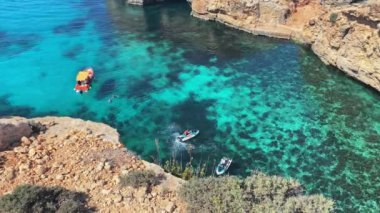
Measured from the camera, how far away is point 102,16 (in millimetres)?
62000

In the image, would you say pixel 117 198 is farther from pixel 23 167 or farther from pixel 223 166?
pixel 223 166

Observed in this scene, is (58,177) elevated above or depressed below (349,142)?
above

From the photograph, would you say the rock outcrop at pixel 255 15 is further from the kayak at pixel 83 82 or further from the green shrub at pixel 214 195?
the green shrub at pixel 214 195

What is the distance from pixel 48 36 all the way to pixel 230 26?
24.8 meters

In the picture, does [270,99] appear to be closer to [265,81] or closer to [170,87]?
[265,81]

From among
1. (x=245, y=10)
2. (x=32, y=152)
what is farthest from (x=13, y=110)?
(x=245, y=10)

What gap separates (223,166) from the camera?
93.3ft

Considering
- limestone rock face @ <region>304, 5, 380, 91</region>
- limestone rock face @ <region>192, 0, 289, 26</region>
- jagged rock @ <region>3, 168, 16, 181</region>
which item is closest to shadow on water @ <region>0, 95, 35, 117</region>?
jagged rock @ <region>3, 168, 16, 181</region>

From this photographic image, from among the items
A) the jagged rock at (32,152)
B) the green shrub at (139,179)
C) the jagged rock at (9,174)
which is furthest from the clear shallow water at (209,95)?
the jagged rock at (9,174)

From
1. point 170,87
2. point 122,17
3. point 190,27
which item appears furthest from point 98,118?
point 122,17

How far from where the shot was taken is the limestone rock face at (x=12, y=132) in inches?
974

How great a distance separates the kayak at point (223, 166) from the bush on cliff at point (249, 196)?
24.0ft

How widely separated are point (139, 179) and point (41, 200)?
188 inches

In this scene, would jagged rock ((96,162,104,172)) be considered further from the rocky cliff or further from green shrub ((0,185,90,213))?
the rocky cliff
